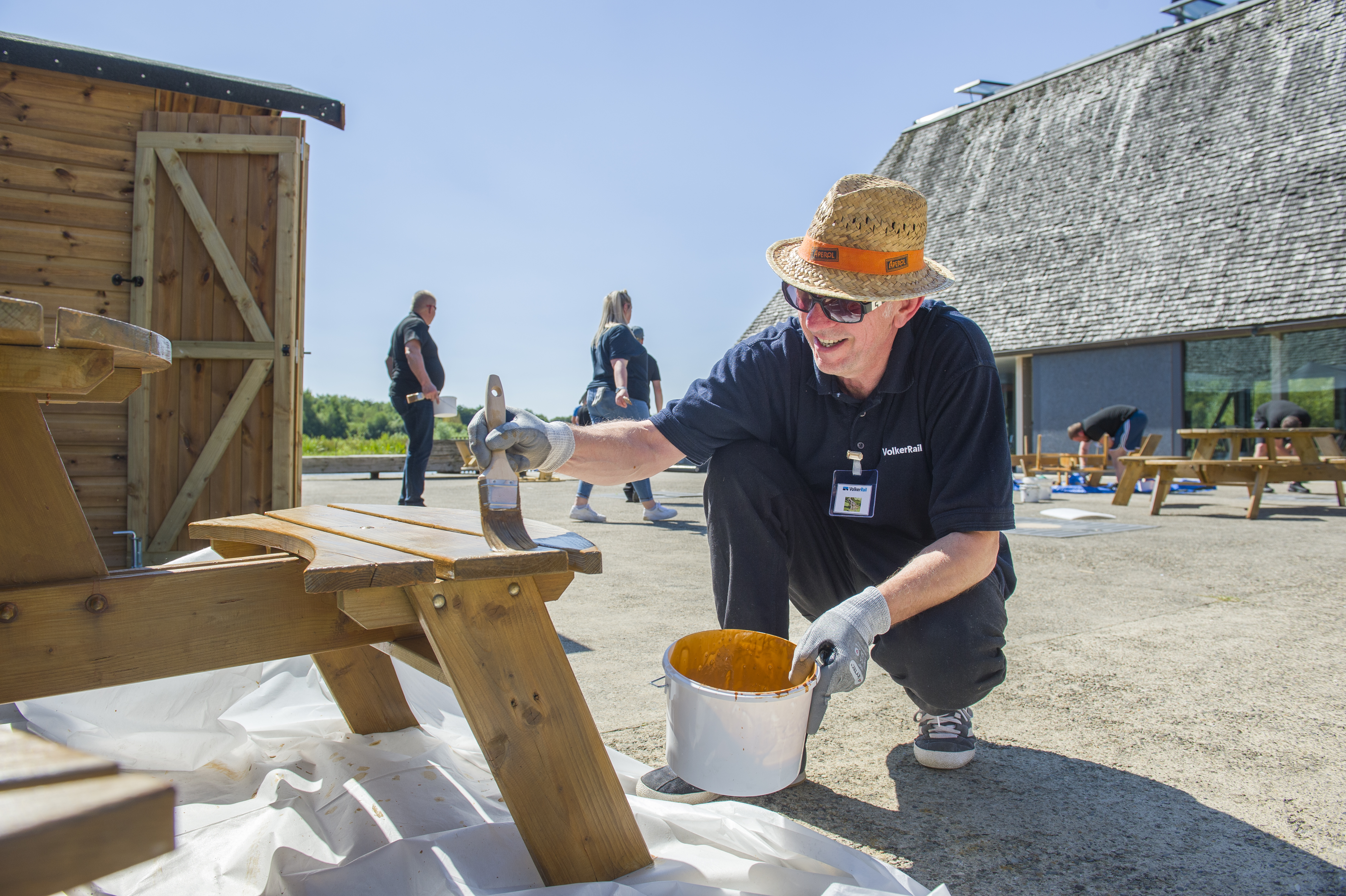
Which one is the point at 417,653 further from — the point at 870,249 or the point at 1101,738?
the point at 1101,738

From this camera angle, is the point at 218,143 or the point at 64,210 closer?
the point at 64,210

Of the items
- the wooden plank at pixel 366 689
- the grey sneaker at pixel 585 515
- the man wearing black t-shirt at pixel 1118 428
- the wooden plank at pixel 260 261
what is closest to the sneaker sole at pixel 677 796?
the wooden plank at pixel 366 689

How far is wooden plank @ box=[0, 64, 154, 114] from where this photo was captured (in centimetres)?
443

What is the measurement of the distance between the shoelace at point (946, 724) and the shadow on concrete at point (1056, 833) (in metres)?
0.08

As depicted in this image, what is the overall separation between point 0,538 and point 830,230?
1652 mm

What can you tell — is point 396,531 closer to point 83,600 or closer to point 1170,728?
point 83,600

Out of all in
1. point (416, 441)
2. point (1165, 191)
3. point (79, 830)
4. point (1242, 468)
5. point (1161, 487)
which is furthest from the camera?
point (1165, 191)

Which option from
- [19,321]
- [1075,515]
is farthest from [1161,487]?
[19,321]

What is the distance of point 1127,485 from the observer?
27.3ft

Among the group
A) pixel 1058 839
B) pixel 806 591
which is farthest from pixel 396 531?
pixel 1058 839

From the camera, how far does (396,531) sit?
5.00 ft

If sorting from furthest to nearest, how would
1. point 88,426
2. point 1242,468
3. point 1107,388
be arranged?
point 1107,388, point 1242,468, point 88,426

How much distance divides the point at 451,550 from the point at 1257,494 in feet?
26.5

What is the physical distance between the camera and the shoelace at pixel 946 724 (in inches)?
73.8
